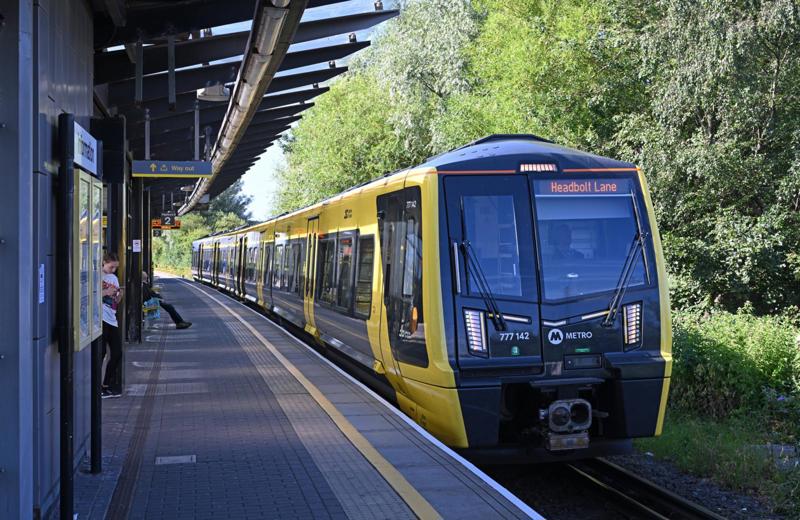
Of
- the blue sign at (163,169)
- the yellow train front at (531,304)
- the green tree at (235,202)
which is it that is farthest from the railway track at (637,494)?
the green tree at (235,202)

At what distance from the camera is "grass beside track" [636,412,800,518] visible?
7766mm

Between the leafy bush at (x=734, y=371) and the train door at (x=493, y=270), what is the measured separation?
621cm

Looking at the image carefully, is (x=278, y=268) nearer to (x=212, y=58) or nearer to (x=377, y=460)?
(x=212, y=58)

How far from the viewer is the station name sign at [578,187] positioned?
26.7 ft

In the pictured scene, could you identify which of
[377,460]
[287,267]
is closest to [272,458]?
[377,460]

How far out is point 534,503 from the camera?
25.6ft

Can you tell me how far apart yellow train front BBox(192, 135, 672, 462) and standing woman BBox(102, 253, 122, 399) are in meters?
3.11

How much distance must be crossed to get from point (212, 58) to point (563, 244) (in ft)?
23.3

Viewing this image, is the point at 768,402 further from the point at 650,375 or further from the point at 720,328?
the point at 650,375

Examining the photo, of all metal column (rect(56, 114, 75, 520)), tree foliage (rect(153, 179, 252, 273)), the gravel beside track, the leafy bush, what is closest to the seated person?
the gravel beside track

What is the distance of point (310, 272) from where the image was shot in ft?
51.3

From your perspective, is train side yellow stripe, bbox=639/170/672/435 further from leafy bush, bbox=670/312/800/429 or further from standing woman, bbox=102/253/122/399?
standing woman, bbox=102/253/122/399

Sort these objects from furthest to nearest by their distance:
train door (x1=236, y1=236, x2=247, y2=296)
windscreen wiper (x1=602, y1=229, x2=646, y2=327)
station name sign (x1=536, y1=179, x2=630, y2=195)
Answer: train door (x1=236, y1=236, x2=247, y2=296)
station name sign (x1=536, y1=179, x2=630, y2=195)
windscreen wiper (x1=602, y1=229, x2=646, y2=327)

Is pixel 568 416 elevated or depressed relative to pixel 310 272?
depressed
